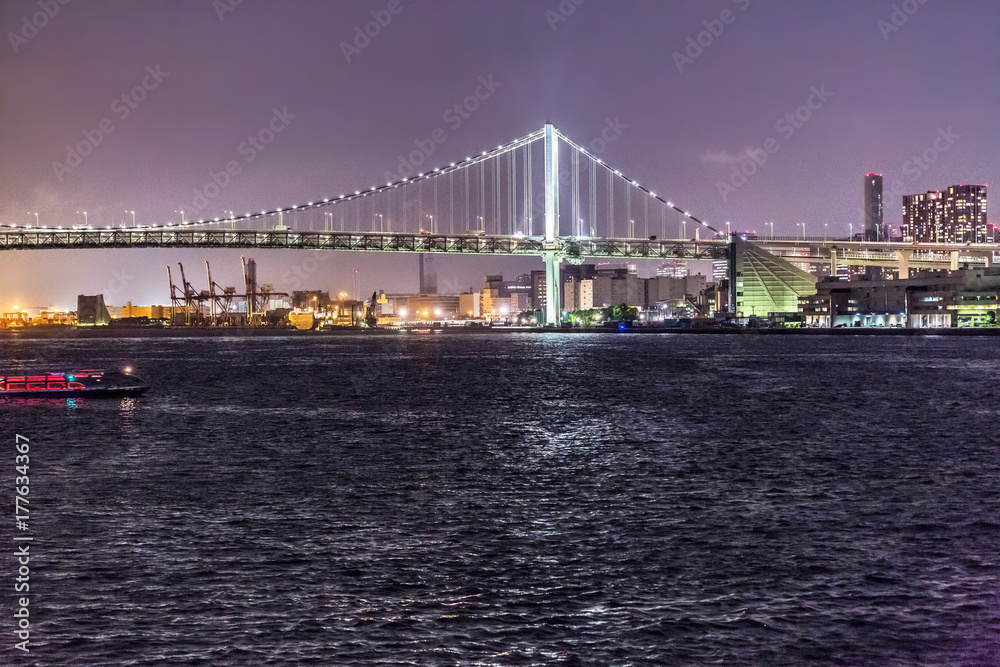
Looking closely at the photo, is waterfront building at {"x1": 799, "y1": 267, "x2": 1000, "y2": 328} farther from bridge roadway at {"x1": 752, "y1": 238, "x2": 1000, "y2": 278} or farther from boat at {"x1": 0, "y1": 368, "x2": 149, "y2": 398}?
boat at {"x1": 0, "y1": 368, "x2": 149, "y2": 398}

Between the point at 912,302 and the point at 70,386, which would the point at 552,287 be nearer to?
the point at 912,302

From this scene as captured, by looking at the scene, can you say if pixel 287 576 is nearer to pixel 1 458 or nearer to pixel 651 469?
pixel 651 469

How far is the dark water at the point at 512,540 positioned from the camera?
768 centimetres

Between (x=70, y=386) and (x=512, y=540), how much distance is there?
26895mm

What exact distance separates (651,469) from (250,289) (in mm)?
183066

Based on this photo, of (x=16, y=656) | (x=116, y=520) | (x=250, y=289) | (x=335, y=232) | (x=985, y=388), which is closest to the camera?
(x=16, y=656)

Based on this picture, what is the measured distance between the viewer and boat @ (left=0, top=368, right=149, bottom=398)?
33062 millimetres

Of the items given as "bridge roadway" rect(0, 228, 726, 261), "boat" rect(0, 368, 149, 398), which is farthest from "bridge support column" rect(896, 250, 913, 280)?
"boat" rect(0, 368, 149, 398)

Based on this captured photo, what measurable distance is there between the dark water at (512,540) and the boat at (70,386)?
25.3ft

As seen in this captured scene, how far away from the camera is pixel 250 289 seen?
192000mm

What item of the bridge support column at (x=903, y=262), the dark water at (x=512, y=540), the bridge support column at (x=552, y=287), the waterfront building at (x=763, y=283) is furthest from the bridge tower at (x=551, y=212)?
the dark water at (x=512, y=540)

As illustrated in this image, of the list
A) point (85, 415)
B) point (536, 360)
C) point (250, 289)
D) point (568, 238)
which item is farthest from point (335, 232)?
point (250, 289)


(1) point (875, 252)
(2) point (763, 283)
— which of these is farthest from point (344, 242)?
(1) point (875, 252)

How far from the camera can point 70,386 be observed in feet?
110
